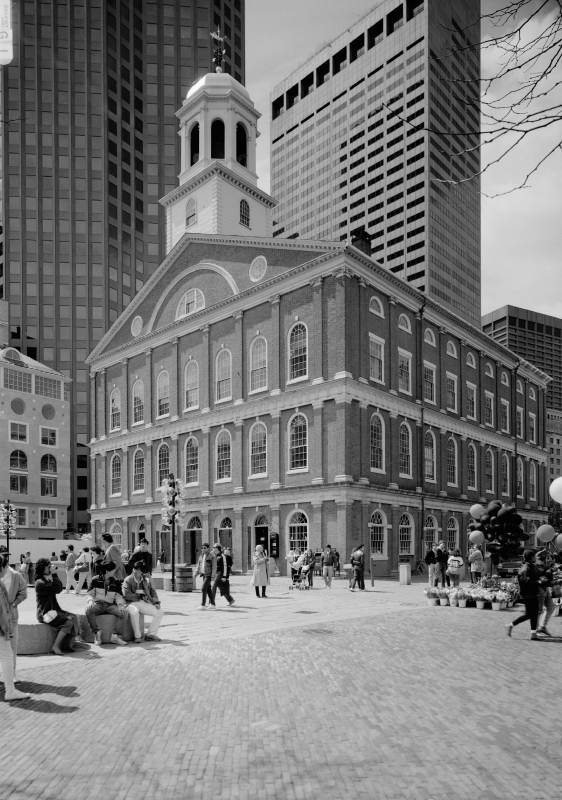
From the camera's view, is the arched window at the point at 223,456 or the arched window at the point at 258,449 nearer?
the arched window at the point at 258,449

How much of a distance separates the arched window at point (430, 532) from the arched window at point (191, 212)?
2587 cm

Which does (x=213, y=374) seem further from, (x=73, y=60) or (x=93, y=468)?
(x=73, y=60)

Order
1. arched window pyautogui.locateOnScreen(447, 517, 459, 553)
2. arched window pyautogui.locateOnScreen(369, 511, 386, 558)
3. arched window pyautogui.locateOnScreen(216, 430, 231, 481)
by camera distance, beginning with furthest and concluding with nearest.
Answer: arched window pyautogui.locateOnScreen(447, 517, 459, 553)
arched window pyautogui.locateOnScreen(216, 430, 231, 481)
arched window pyautogui.locateOnScreen(369, 511, 386, 558)

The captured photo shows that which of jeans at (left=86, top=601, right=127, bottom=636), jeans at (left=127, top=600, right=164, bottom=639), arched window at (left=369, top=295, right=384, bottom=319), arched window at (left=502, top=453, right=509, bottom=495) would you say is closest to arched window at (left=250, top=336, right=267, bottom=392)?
arched window at (left=369, top=295, right=384, bottom=319)

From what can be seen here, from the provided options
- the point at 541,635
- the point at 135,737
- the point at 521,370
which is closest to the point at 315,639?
the point at 541,635

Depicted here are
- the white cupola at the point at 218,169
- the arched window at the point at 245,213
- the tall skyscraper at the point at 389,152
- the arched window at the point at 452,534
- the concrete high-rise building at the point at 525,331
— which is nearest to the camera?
the arched window at the point at 452,534

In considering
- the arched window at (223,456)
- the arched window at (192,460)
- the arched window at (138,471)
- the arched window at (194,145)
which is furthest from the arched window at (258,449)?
the arched window at (194,145)

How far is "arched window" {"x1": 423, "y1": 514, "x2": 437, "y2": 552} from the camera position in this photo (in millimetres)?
42969

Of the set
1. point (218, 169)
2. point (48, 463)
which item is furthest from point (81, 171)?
point (218, 169)

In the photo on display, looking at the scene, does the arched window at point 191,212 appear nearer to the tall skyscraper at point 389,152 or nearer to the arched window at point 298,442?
the arched window at point 298,442

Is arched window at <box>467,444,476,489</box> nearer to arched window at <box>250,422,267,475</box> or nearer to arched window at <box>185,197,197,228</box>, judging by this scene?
arched window at <box>250,422,267,475</box>

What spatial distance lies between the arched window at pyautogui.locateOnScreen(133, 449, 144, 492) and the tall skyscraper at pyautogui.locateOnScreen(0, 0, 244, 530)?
5058 centimetres

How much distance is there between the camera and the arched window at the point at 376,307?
39500 mm

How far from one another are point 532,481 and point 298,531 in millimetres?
28097
